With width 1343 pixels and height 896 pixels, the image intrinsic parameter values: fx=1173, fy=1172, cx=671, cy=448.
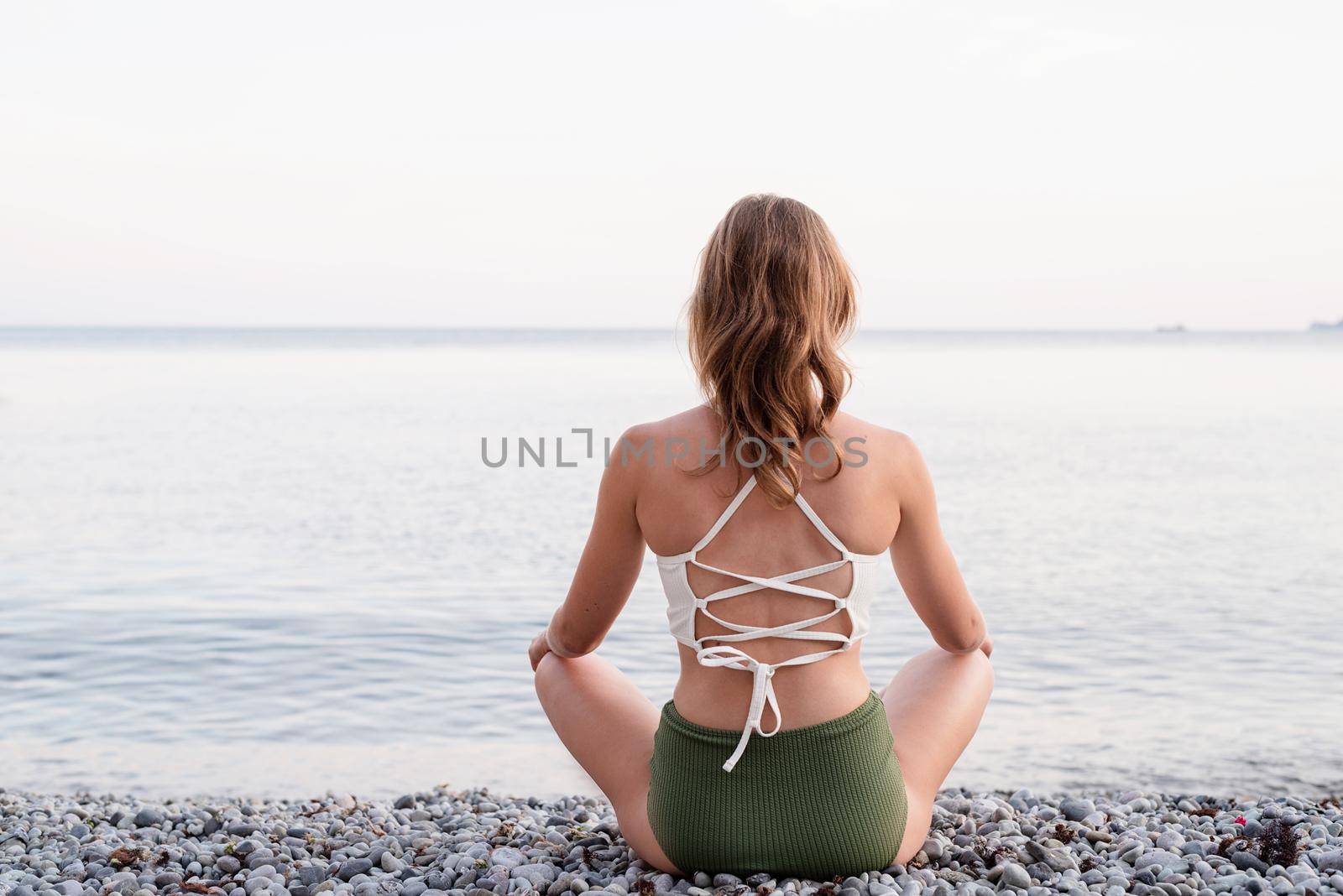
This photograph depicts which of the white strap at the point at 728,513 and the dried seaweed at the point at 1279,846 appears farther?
the dried seaweed at the point at 1279,846

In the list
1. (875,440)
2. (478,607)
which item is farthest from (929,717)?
(478,607)

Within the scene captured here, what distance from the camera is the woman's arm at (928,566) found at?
2.87m

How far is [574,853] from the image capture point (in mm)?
3416

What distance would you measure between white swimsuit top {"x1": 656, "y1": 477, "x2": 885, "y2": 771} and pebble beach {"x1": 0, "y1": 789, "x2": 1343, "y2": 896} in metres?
0.48

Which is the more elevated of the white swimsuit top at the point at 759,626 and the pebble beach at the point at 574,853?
the white swimsuit top at the point at 759,626

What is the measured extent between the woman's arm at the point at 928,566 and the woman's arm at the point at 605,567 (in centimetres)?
65

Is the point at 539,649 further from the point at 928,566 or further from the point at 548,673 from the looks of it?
the point at 928,566

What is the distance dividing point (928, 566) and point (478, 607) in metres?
5.82

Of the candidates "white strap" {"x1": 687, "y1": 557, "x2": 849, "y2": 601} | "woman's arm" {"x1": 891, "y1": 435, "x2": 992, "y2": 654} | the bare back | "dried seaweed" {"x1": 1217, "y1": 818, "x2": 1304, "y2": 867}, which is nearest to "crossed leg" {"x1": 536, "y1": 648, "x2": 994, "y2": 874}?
"woman's arm" {"x1": 891, "y1": 435, "x2": 992, "y2": 654}

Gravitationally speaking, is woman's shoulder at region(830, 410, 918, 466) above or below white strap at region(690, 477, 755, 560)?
above

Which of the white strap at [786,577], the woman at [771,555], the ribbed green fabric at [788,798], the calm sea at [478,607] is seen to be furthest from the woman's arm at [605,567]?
the calm sea at [478,607]

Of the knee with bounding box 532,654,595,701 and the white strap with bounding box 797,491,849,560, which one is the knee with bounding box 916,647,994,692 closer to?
the white strap with bounding box 797,491,849,560

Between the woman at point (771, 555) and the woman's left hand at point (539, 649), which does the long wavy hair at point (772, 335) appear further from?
the woman's left hand at point (539, 649)

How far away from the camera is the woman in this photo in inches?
109
